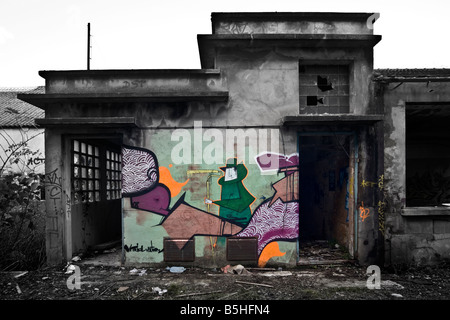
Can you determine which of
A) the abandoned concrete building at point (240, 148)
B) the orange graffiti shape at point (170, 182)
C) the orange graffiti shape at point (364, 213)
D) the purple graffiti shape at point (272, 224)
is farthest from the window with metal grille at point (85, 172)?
the orange graffiti shape at point (364, 213)

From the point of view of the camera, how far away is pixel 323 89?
6.28 metres

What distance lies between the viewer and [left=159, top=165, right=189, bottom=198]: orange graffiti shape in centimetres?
595

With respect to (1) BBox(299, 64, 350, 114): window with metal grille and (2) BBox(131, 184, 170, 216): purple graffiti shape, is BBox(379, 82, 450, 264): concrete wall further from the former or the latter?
(2) BBox(131, 184, 170, 216): purple graffiti shape

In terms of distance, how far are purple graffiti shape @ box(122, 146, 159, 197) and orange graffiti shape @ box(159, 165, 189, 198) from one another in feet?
0.37

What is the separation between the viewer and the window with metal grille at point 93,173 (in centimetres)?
662

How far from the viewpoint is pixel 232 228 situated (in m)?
5.94

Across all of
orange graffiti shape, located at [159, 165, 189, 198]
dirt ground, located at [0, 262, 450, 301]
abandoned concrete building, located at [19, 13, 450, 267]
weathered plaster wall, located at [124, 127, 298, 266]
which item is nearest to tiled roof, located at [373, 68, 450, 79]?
abandoned concrete building, located at [19, 13, 450, 267]

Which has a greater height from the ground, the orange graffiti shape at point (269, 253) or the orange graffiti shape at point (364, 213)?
the orange graffiti shape at point (364, 213)

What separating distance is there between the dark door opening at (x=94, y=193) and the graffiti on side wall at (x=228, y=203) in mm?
1592

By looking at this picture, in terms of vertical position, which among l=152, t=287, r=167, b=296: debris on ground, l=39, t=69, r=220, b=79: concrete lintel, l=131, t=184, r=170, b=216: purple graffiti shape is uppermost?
l=39, t=69, r=220, b=79: concrete lintel

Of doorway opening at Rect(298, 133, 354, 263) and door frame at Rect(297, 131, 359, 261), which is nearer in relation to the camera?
door frame at Rect(297, 131, 359, 261)

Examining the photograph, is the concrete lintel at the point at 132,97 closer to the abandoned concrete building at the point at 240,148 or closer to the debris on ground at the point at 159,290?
the abandoned concrete building at the point at 240,148
